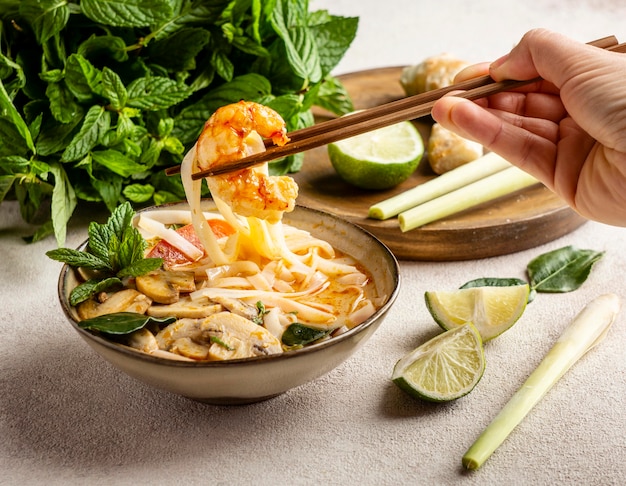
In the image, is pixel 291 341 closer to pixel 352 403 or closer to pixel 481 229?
pixel 352 403

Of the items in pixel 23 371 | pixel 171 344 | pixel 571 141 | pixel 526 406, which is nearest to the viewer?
pixel 171 344

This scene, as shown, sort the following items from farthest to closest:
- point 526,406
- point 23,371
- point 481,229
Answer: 1. point 481,229
2. point 23,371
3. point 526,406

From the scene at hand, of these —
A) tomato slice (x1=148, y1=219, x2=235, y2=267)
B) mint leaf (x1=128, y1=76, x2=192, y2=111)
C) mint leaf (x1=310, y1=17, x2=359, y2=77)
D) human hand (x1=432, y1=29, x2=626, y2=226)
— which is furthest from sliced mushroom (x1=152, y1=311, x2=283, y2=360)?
mint leaf (x1=310, y1=17, x2=359, y2=77)

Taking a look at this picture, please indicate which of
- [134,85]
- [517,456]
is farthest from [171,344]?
[134,85]

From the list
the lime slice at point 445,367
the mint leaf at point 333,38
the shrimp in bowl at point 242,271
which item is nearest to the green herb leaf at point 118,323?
the shrimp in bowl at point 242,271

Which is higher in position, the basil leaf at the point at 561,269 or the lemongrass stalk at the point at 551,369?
the lemongrass stalk at the point at 551,369

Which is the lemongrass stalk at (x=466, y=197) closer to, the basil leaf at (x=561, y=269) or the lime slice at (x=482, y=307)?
the basil leaf at (x=561, y=269)

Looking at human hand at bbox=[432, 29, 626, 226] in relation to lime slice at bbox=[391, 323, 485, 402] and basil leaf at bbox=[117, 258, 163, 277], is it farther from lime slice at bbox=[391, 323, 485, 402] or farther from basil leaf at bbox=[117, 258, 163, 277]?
basil leaf at bbox=[117, 258, 163, 277]
